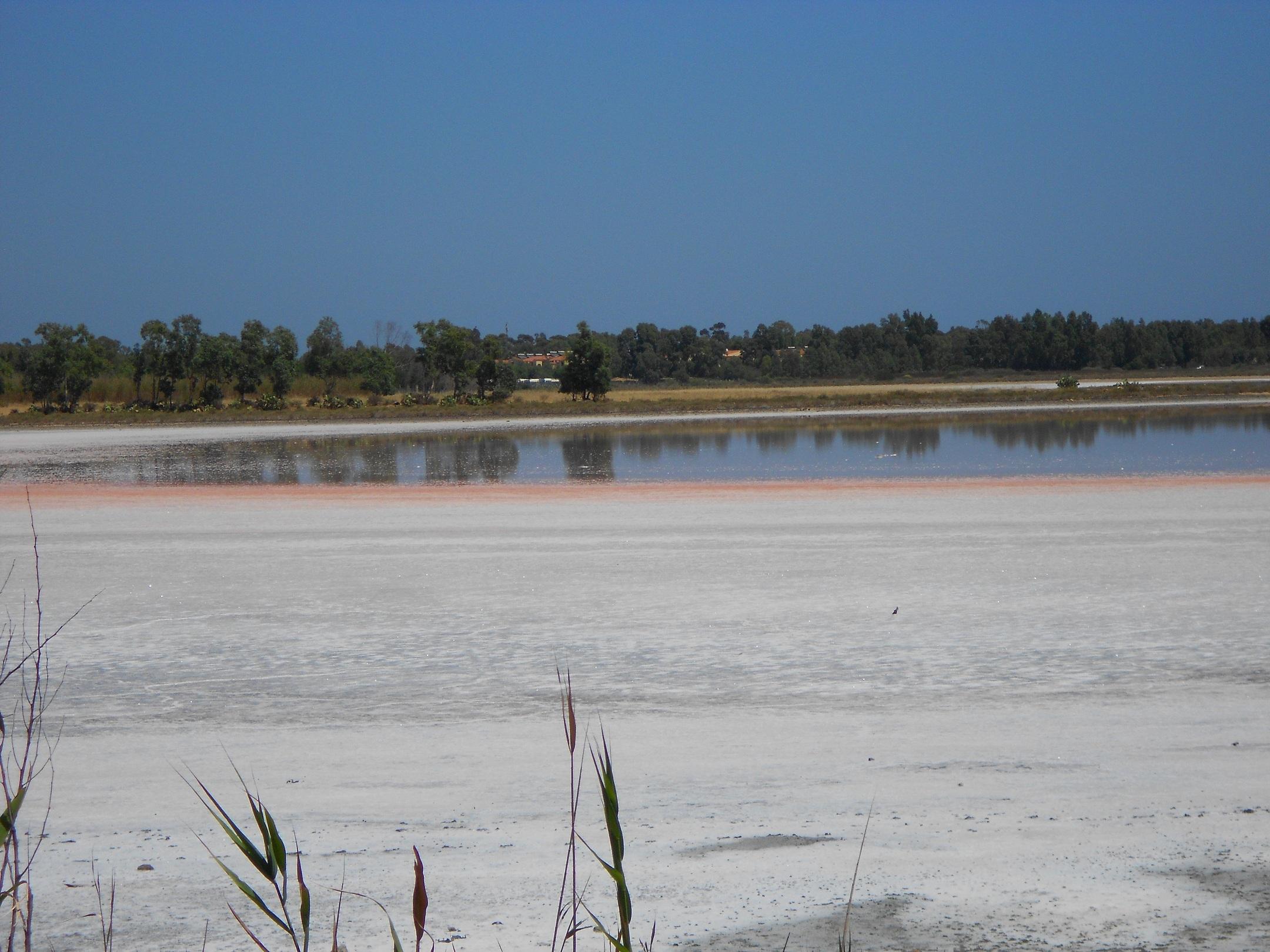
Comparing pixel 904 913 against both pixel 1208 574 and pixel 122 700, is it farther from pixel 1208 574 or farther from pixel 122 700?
pixel 1208 574

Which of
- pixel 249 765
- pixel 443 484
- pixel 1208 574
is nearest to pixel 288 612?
pixel 249 765

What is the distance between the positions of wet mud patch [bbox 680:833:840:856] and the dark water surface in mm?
18329

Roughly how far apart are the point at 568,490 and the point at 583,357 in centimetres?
5564

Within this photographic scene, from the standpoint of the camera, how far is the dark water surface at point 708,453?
24.8m

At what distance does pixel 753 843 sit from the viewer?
4961mm

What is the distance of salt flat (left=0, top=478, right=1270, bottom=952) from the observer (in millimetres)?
4422

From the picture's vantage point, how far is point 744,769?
5.98 metres

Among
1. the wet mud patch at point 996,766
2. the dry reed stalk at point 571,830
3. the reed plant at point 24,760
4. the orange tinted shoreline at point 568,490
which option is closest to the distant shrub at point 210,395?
the orange tinted shoreline at point 568,490

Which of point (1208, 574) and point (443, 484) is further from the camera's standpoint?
A: point (443, 484)

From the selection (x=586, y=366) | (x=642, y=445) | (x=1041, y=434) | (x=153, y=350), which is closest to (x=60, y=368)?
(x=153, y=350)

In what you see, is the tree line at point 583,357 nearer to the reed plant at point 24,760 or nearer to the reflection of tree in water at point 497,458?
the reflection of tree in water at point 497,458

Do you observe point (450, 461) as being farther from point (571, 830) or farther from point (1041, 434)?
point (571, 830)

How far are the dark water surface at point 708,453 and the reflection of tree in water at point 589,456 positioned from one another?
0.25ft

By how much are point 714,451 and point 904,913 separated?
→ 92.9ft
